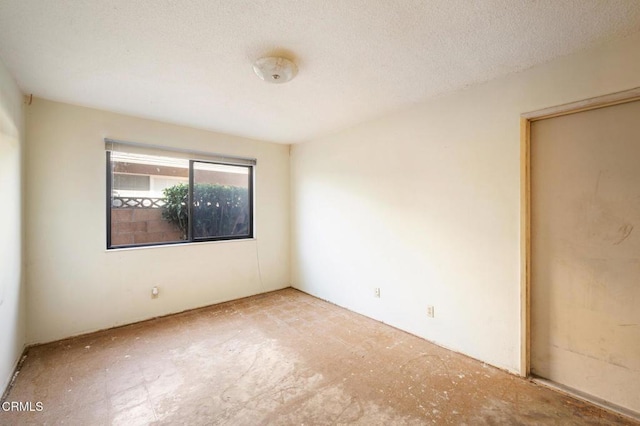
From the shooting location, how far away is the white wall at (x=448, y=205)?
2.03 metres

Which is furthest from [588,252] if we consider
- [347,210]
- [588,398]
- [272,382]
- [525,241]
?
[272,382]

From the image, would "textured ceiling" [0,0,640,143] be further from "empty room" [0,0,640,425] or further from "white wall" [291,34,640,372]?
"white wall" [291,34,640,372]

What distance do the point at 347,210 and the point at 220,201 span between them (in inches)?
71.1

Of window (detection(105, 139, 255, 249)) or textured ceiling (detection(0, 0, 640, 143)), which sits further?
window (detection(105, 139, 255, 249))

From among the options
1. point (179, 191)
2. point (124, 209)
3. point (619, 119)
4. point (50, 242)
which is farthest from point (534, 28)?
point (50, 242)

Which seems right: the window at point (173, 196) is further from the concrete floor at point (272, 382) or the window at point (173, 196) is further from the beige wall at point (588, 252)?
the beige wall at point (588, 252)

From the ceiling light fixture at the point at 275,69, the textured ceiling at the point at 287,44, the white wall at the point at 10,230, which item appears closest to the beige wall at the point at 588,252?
the textured ceiling at the point at 287,44

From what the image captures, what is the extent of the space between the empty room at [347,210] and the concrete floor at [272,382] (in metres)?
0.02

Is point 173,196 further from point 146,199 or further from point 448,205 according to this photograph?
point 448,205

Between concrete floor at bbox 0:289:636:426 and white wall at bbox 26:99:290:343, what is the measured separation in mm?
278

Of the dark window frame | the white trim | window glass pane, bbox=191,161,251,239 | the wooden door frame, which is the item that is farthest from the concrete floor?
the white trim

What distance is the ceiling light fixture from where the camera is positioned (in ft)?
6.16

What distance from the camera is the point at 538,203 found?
6.75ft

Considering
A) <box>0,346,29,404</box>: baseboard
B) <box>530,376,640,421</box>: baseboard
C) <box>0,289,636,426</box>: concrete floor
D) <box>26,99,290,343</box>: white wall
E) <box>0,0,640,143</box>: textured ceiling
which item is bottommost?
<box>0,289,636,426</box>: concrete floor
